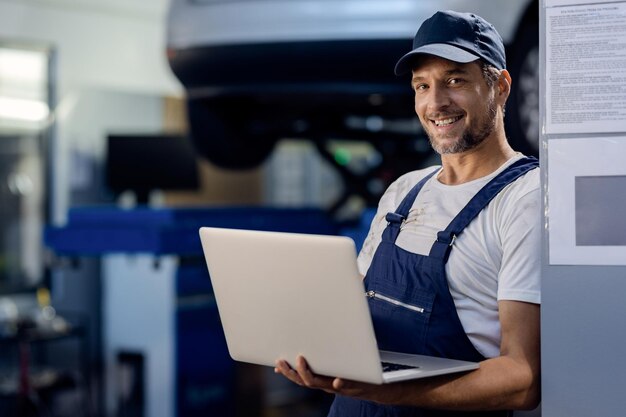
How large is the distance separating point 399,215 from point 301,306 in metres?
0.33

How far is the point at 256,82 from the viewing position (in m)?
3.82

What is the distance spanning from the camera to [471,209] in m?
1.62

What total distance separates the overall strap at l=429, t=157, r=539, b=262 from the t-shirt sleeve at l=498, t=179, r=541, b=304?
0.17ft

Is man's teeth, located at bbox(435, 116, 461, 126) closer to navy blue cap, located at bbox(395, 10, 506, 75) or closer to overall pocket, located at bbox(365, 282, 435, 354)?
navy blue cap, located at bbox(395, 10, 506, 75)

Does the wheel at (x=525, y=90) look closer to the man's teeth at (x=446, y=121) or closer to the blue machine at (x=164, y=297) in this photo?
the man's teeth at (x=446, y=121)

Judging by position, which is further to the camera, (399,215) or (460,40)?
(399,215)

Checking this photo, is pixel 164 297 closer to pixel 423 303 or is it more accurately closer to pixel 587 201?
pixel 423 303

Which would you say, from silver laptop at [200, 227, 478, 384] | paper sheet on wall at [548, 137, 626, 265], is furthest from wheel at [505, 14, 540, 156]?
silver laptop at [200, 227, 478, 384]

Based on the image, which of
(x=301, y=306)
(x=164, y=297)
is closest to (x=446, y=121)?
(x=301, y=306)

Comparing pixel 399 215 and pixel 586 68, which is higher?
pixel 586 68

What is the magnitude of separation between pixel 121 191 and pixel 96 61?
91 cm

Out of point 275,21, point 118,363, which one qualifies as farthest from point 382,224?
point 118,363

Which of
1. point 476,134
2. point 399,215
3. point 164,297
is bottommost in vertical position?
point 164,297

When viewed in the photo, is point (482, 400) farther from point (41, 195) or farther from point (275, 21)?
point (41, 195)
